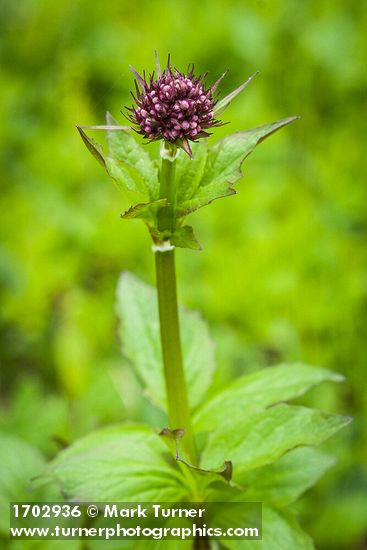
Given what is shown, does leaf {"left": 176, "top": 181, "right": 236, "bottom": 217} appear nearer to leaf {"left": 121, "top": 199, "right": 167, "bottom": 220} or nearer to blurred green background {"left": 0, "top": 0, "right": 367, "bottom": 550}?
leaf {"left": 121, "top": 199, "right": 167, "bottom": 220}

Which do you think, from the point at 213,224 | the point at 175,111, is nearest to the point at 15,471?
the point at 175,111

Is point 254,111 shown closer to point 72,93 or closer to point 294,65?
point 294,65

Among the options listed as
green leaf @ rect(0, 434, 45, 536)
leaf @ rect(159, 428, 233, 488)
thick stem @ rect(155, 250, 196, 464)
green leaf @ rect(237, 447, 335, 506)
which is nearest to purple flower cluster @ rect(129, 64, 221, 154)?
thick stem @ rect(155, 250, 196, 464)

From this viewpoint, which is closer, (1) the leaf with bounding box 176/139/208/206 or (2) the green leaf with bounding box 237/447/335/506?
(1) the leaf with bounding box 176/139/208/206

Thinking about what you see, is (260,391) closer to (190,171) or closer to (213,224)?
(190,171)

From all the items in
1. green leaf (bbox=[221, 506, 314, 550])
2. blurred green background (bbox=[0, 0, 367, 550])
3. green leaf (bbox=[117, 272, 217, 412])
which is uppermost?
blurred green background (bbox=[0, 0, 367, 550])
